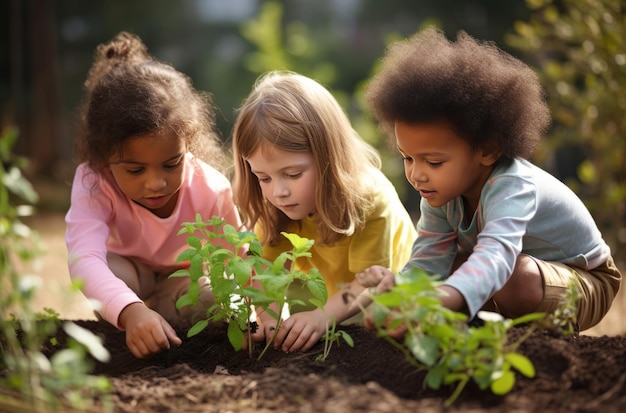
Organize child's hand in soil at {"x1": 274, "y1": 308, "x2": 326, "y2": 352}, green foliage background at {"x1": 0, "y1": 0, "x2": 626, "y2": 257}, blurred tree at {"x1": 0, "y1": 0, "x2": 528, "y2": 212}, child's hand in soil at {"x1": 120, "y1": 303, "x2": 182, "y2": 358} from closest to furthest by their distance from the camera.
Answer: child's hand in soil at {"x1": 120, "y1": 303, "x2": 182, "y2": 358} → child's hand in soil at {"x1": 274, "y1": 308, "x2": 326, "y2": 352} → green foliage background at {"x1": 0, "y1": 0, "x2": 626, "y2": 257} → blurred tree at {"x1": 0, "y1": 0, "x2": 528, "y2": 212}

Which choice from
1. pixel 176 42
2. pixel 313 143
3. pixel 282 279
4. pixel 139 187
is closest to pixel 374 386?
pixel 282 279

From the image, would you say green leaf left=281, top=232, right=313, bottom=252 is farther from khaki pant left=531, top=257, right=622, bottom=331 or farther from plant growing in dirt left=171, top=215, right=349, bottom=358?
khaki pant left=531, top=257, right=622, bottom=331

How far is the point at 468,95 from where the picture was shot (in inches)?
89.8

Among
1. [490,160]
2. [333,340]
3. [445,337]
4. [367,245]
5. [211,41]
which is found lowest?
[333,340]

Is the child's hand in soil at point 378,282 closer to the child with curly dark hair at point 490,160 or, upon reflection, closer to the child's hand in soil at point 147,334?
the child with curly dark hair at point 490,160

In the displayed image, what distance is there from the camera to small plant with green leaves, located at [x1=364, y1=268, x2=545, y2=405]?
171 cm

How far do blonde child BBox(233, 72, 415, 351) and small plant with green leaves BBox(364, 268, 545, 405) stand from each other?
0.79m

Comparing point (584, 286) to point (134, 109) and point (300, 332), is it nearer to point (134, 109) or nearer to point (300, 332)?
point (300, 332)

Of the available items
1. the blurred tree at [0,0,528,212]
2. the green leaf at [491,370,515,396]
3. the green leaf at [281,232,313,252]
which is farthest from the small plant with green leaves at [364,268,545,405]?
the blurred tree at [0,0,528,212]

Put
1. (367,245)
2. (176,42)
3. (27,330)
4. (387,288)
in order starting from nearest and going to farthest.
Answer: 1. (27,330)
2. (387,288)
3. (367,245)
4. (176,42)

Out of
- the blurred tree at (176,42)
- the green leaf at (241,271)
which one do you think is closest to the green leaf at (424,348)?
the green leaf at (241,271)

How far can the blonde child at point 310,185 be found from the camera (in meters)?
2.72

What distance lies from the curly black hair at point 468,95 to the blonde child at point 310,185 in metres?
0.39

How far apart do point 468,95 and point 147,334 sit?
1.26 metres
